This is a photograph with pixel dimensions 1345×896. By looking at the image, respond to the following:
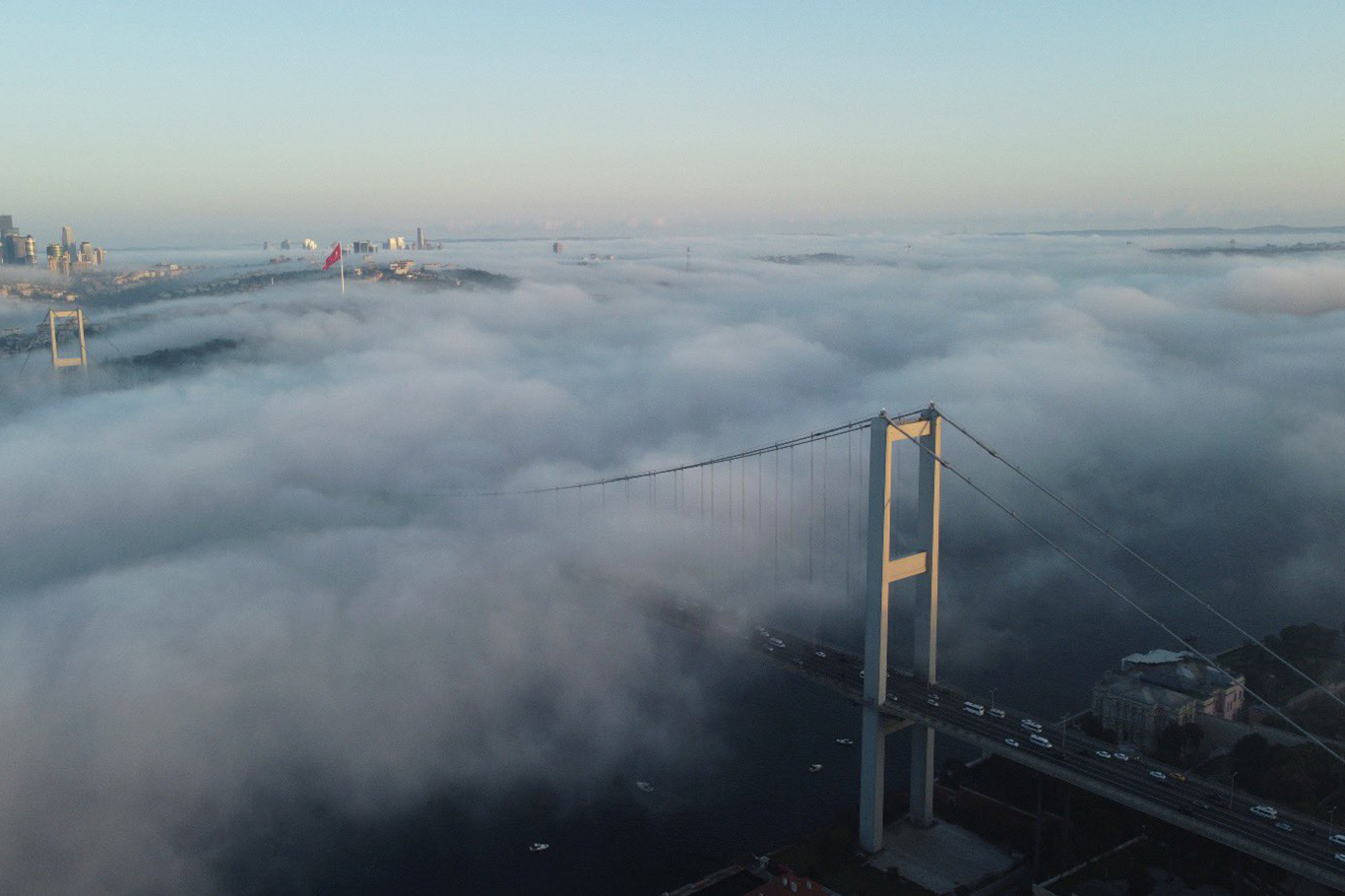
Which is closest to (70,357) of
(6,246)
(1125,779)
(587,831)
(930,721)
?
(6,246)

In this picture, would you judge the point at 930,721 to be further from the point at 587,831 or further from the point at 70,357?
the point at 70,357

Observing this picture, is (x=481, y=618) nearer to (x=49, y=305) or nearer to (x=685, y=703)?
(x=685, y=703)

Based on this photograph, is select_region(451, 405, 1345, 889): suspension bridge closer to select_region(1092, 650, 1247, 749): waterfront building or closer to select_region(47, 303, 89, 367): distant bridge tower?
select_region(1092, 650, 1247, 749): waterfront building

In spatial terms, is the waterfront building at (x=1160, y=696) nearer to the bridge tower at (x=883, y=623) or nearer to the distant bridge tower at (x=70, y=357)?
the bridge tower at (x=883, y=623)

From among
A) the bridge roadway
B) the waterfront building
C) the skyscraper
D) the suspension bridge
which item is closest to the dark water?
the suspension bridge

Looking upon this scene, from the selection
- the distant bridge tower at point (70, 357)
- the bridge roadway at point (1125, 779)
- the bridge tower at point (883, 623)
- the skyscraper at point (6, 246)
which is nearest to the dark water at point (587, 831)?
the bridge tower at point (883, 623)
